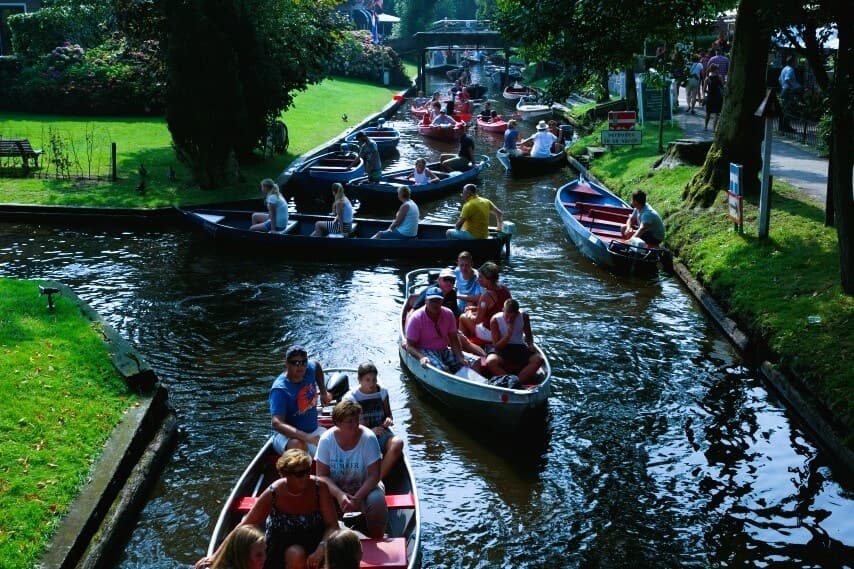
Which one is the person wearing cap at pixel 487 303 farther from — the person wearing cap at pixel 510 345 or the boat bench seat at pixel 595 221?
the boat bench seat at pixel 595 221

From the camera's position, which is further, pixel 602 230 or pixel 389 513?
pixel 602 230

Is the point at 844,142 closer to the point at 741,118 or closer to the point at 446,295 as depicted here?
the point at 446,295

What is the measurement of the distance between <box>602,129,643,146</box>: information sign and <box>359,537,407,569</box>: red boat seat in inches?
848

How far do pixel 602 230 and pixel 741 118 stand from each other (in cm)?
391

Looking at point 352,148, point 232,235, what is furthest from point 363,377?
point 352,148

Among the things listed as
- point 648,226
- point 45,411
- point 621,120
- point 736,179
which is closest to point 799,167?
point 736,179

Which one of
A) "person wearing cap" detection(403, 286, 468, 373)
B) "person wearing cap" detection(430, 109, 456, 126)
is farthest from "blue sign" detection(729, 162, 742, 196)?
"person wearing cap" detection(430, 109, 456, 126)

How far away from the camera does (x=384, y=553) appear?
7969mm

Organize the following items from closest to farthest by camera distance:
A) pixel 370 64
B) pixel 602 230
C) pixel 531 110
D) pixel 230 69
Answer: pixel 602 230, pixel 230 69, pixel 531 110, pixel 370 64

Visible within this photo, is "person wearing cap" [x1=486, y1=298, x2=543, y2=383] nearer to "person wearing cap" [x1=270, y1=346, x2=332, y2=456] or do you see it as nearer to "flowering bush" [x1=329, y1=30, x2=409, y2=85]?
"person wearing cap" [x1=270, y1=346, x2=332, y2=456]

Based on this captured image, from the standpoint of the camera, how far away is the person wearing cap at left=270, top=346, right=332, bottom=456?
9.50 meters

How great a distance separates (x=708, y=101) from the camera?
30.5 metres

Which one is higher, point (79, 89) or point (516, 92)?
Answer: point (516, 92)

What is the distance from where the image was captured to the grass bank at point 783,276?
40.2 feet
